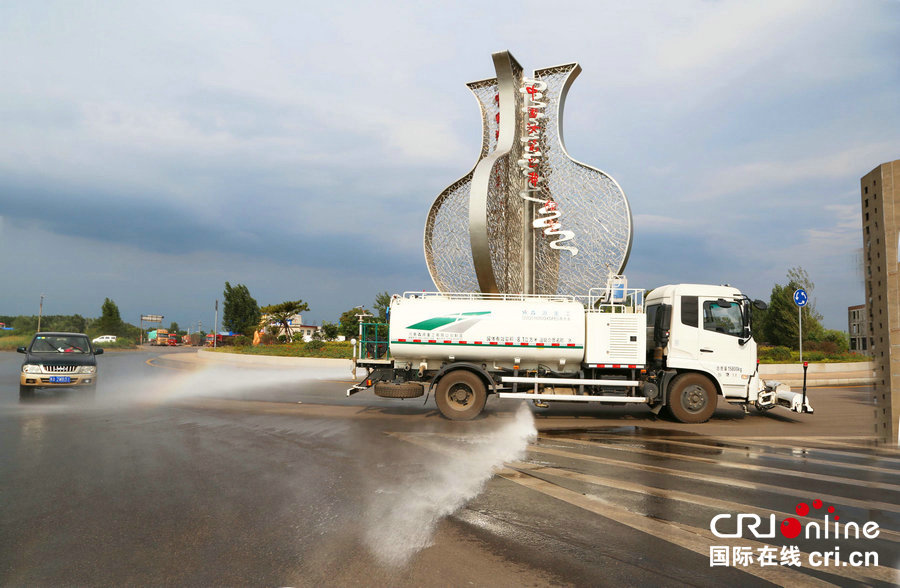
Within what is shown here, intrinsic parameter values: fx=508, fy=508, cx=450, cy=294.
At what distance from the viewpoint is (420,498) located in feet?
18.0

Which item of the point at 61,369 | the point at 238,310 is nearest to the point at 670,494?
the point at 61,369

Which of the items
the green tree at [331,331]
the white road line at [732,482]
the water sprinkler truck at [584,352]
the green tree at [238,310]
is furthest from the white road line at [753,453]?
the green tree at [238,310]

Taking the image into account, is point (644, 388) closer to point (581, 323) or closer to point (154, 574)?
point (581, 323)

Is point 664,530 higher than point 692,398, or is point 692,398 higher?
point 692,398

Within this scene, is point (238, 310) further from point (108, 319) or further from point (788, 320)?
point (788, 320)

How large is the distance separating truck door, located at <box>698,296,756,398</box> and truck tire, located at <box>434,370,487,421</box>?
4871 mm

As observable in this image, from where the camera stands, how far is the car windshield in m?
14.4

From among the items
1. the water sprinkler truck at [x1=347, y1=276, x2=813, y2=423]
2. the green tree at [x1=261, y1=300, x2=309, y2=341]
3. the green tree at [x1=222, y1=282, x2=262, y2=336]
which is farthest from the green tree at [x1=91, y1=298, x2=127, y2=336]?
the water sprinkler truck at [x1=347, y1=276, x2=813, y2=423]

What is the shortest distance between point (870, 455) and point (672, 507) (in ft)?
16.7

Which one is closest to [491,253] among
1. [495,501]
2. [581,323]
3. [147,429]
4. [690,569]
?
[581,323]

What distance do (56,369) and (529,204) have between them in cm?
1899

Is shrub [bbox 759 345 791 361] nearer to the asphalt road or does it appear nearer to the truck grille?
the asphalt road

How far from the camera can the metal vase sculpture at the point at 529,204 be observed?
22.9 meters

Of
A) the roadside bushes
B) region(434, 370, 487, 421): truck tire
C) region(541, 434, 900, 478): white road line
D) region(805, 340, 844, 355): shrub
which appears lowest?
region(541, 434, 900, 478): white road line
